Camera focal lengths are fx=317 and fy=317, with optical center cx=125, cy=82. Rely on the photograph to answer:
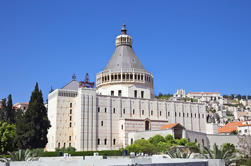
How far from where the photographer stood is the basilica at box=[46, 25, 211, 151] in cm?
6319

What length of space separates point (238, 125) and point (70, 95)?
196ft

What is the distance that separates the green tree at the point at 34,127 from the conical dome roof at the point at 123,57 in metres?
24.8

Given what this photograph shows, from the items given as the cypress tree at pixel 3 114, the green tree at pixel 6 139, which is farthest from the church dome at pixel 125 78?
the green tree at pixel 6 139

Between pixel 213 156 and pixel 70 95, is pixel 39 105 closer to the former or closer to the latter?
pixel 70 95

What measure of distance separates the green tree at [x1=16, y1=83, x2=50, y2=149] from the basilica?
34.4 ft

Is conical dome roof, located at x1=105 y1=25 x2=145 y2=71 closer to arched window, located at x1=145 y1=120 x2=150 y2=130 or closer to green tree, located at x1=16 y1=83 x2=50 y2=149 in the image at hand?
arched window, located at x1=145 y1=120 x2=150 y2=130

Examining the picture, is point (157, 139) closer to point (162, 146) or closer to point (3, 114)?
point (162, 146)

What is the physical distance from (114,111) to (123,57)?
1611 centimetres

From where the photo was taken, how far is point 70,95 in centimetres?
6838

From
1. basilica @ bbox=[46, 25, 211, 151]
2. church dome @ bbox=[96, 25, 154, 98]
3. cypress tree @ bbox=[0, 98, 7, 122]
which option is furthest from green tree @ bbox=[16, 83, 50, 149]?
church dome @ bbox=[96, 25, 154, 98]

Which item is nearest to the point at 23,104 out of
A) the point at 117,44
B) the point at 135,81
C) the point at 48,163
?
the point at 117,44

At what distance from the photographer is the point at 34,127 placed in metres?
51.7

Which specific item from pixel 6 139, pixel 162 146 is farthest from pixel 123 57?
pixel 6 139

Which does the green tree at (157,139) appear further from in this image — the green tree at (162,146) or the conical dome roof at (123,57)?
the conical dome roof at (123,57)
